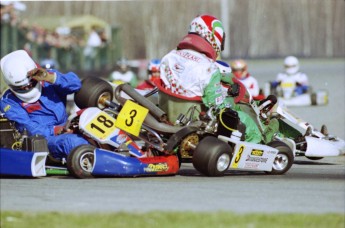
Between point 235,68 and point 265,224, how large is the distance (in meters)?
12.5

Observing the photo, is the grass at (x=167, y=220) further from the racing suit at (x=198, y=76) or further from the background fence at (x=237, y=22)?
the background fence at (x=237, y=22)

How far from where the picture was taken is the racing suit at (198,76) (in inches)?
364

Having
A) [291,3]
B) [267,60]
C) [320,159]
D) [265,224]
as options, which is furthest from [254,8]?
[265,224]

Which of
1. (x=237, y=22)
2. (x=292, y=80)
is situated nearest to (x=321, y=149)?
(x=292, y=80)

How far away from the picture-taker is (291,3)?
60.2 m

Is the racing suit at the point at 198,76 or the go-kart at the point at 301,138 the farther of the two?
the go-kart at the point at 301,138

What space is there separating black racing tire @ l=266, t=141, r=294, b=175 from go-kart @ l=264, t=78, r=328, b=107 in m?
11.1

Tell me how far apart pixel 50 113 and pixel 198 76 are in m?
1.53

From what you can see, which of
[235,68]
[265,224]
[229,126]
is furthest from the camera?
[235,68]

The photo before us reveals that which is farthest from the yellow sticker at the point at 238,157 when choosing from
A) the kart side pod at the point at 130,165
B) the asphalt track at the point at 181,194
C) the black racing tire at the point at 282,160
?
the kart side pod at the point at 130,165

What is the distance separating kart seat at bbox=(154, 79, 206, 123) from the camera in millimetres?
9367

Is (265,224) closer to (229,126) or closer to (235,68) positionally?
(229,126)

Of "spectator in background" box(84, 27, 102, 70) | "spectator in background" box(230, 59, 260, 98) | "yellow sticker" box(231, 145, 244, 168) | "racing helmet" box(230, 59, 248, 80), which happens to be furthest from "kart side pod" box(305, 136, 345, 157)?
"spectator in background" box(84, 27, 102, 70)

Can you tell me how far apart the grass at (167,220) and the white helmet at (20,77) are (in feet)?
8.22
